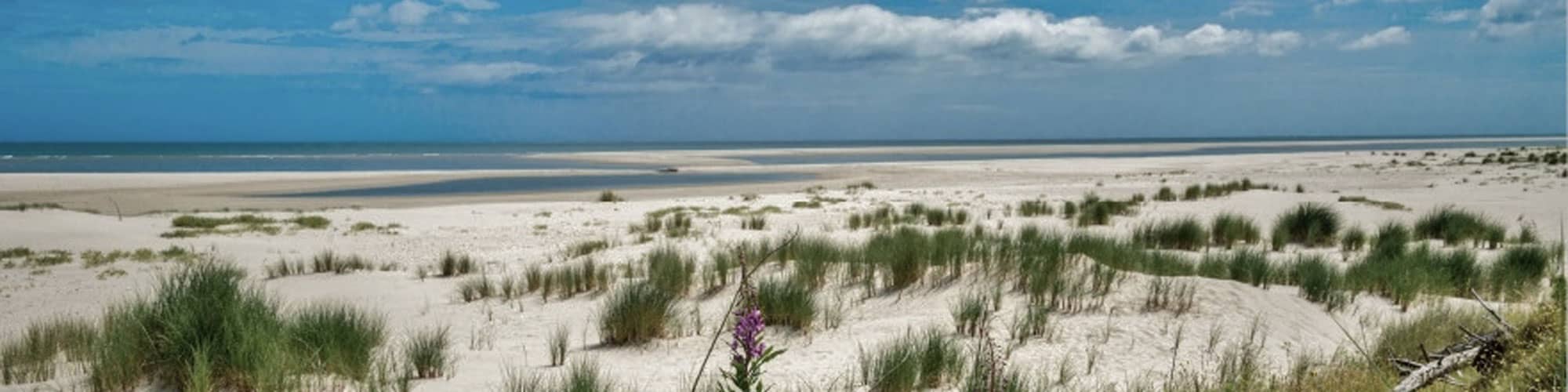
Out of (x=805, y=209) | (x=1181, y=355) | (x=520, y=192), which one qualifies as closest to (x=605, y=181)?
(x=520, y=192)

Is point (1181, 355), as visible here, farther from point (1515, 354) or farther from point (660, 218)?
point (660, 218)

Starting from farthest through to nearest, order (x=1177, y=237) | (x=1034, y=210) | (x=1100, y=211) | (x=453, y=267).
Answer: (x=1034, y=210) < (x=1100, y=211) < (x=1177, y=237) < (x=453, y=267)

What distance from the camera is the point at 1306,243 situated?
1496cm

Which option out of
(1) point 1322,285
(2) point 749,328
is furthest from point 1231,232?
(2) point 749,328

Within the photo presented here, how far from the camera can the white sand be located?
7484mm

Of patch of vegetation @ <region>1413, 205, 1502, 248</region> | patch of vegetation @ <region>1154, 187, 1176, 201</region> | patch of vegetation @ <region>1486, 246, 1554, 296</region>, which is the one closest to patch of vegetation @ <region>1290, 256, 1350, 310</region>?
patch of vegetation @ <region>1486, 246, 1554, 296</region>

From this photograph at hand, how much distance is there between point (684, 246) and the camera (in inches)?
588

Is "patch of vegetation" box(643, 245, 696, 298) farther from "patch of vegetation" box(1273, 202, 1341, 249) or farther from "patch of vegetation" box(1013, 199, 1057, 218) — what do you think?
"patch of vegetation" box(1013, 199, 1057, 218)

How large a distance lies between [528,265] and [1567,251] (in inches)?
497

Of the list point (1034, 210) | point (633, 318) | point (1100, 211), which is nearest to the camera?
point (633, 318)

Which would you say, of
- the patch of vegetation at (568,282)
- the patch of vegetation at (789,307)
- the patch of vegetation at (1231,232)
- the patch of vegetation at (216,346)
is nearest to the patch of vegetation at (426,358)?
the patch of vegetation at (216,346)

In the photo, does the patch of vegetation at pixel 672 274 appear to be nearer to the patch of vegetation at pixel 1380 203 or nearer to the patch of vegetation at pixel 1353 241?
the patch of vegetation at pixel 1353 241

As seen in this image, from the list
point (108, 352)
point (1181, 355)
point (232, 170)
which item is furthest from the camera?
point (232, 170)

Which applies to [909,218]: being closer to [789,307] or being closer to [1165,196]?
[1165,196]
